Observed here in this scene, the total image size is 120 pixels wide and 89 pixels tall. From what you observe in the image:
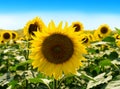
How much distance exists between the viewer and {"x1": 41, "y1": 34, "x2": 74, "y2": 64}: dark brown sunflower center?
432 centimetres

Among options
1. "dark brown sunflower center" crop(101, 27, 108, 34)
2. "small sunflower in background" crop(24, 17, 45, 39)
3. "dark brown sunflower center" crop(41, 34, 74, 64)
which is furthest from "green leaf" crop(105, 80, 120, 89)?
"dark brown sunflower center" crop(101, 27, 108, 34)

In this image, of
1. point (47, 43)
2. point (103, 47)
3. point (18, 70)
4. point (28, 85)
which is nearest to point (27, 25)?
point (18, 70)

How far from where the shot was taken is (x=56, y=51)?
4.28 m

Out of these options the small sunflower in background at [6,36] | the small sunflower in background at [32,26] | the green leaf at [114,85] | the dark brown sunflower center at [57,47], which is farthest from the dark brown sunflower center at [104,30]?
the green leaf at [114,85]

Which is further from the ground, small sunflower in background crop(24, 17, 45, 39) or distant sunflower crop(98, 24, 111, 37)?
distant sunflower crop(98, 24, 111, 37)

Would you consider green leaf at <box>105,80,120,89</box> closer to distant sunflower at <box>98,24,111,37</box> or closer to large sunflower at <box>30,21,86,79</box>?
large sunflower at <box>30,21,86,79</box>

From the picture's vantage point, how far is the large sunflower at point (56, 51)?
431 cm

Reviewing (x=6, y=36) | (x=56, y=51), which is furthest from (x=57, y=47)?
(x=6, y=36)

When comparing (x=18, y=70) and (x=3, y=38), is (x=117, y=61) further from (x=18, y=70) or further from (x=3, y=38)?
(x=3, y=38)

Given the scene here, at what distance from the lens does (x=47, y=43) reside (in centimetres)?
443

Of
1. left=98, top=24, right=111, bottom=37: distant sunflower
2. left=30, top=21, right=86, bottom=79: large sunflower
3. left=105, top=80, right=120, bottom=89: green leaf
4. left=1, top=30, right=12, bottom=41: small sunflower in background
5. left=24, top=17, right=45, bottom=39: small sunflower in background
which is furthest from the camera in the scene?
left=98, top=24, right=111, bottom=37: distant sunflower

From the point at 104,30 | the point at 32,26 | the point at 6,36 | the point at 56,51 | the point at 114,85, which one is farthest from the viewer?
the point at 104,30

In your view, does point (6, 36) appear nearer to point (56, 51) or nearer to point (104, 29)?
point (104, 29)

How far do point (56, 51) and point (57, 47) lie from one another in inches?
2.0
